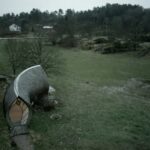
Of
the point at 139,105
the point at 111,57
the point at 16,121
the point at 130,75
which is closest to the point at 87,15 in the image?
the point at 111,57

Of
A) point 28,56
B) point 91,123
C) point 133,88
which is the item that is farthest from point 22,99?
point 133,88

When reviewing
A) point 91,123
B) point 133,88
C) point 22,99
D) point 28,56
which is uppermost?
point 22,99

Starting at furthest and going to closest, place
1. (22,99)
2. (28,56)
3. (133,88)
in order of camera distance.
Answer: (28,56)
(133,88)
(22,99)

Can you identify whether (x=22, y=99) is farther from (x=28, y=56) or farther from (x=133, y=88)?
(x=133, y=88)

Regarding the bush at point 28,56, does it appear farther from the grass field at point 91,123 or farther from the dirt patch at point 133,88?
the dirt patch at point 133,88

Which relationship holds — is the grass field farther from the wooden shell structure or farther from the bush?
the bush

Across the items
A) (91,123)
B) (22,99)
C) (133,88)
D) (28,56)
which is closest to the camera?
→ (22,99)

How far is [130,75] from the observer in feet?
116

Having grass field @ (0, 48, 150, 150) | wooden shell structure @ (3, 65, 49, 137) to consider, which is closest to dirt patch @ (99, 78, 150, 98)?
grass field @ (0, 48, 150, 150)

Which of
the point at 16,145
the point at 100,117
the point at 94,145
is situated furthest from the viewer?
the point at 100,117

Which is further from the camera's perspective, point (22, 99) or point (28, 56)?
point (28, 56)

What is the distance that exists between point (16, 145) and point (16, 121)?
181cm

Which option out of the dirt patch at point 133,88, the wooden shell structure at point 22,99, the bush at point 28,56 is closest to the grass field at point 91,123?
the dirt patch at point 133,88

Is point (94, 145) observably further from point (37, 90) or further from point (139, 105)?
point (139, 105)
